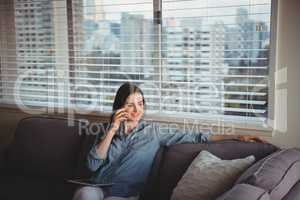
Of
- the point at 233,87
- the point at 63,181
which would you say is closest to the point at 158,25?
the point at 233,87

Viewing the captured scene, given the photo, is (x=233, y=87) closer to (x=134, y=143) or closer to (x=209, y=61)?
(x=209, y=61)

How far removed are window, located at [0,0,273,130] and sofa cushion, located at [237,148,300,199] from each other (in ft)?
1.98

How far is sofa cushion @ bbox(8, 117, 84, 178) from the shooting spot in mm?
2787

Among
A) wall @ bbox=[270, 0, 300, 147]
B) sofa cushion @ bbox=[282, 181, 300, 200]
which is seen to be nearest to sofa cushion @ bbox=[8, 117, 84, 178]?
wall @ bbox=[270, 0, 300, 147]

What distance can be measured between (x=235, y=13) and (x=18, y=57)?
6.77ft

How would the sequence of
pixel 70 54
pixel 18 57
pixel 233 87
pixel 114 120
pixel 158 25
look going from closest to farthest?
1. pixel 114 120
2. pixel 233 87
3. pixel 158 25
4. pixel 70 54
5. pixel 18 57

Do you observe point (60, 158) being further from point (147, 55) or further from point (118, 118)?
point (147, 55)

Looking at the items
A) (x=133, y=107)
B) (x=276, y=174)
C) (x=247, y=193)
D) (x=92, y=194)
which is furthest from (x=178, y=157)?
(x=247, y=193)

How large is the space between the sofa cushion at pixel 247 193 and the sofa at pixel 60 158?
0.68m

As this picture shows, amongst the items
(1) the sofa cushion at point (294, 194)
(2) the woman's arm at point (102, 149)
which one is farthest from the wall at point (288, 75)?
(2) the woman's arm at point (102, 149)

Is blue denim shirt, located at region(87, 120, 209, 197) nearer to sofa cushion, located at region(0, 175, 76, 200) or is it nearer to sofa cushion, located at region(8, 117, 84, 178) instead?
sofa cushion, located at region(0, 175, 76, 200)

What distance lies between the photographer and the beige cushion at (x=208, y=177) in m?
1.94

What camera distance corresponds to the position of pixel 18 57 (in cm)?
343

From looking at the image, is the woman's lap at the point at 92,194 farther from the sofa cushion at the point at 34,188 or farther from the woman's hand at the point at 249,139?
the woman's hand at the point at 249,139
